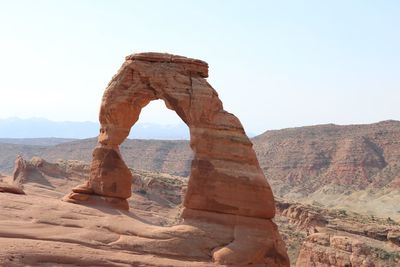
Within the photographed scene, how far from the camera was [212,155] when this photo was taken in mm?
18766

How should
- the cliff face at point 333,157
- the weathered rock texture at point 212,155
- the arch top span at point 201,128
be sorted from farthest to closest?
the cliff face at point 333,157, the arch top span at point 201,128, the weathered rock texture at point 212,155

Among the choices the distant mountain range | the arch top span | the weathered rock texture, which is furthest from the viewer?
the distant mountain range

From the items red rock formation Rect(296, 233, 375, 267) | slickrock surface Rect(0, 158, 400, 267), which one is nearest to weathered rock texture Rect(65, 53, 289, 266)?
slickrock surface Rect(0, 158, 400, 267)

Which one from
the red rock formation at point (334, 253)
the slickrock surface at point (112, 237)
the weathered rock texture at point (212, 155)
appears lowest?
the red rock formation at point (334, 253)

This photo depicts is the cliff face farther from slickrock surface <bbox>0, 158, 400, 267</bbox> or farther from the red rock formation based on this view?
the red rock formation

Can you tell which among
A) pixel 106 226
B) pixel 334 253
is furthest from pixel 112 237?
pixel 334 253

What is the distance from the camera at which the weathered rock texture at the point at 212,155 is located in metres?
17.9

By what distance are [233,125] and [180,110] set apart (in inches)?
75.7

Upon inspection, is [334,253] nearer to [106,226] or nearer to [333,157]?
[106,226]

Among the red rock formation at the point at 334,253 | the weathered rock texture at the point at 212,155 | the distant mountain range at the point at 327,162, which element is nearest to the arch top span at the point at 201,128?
the weathered rock texture at the point at 212,155

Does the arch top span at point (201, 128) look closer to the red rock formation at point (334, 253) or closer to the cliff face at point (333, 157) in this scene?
the red rock formation at point (334, 253)

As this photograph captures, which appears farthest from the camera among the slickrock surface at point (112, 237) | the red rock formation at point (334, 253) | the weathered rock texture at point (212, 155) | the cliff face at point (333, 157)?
the cliff face at point (333, 157)

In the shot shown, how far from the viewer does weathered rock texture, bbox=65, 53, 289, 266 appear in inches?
704

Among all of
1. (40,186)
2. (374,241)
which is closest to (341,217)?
(374,241)
